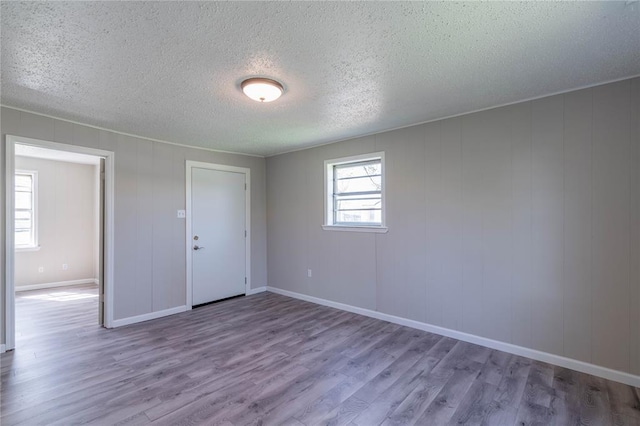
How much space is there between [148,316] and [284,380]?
98.6 inches

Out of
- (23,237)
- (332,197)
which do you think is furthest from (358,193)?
(23,237)

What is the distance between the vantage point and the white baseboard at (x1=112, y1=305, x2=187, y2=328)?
3732mm

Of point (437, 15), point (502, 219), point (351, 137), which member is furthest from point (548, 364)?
point (351, 137)

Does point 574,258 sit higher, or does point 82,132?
point 82,132

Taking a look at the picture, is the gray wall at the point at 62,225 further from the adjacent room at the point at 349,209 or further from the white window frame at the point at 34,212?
the adjacent room at the point at 349,209

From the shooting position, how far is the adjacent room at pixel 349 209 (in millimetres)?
1866

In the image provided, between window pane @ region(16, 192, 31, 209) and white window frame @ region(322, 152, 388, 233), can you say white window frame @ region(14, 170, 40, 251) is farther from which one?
white window frame @ region(322, 152, 388, 233)

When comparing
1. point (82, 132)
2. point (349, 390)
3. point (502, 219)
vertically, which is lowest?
point (349, 390)

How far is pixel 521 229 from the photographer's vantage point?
2902mm

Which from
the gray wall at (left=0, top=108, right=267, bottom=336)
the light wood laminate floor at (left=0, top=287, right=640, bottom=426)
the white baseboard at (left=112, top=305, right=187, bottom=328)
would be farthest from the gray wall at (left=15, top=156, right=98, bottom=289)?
the white baseboard at (left=112, top=305, right=187, bottom=328)

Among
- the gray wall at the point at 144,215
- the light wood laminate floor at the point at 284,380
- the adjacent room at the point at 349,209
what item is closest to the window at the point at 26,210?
the adjacent room at the point at 349,209

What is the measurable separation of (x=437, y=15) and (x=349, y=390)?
2652mm

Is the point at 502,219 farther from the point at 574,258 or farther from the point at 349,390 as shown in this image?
the point at 349,390

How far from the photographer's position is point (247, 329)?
3.63 m
